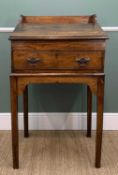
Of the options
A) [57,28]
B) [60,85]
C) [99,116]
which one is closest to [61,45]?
[57,28]

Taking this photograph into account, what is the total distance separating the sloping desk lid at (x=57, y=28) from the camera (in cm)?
180

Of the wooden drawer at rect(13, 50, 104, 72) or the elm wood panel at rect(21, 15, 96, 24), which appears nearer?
the wooden drawer at rect(13, 50, 104, 72)

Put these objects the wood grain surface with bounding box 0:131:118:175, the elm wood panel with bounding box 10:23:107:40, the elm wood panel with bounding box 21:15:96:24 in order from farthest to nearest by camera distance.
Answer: the elm wood panel with bounding box 21:15:96:24
the wood grain surface with bounding box 0:131:118:175
the elm wood panel with bounding box 10:23:107:40

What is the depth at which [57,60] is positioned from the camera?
1847 mm

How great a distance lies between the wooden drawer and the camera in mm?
1836

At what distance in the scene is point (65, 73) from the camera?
187 cm

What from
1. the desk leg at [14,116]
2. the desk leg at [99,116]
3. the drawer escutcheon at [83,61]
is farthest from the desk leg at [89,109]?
the desk leg at [14,116]

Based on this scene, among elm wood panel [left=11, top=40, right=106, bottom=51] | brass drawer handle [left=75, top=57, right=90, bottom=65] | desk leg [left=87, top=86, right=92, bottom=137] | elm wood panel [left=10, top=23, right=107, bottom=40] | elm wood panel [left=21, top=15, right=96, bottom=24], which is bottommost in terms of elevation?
desk leg [left=87, top=86, right=92, bottom=137]

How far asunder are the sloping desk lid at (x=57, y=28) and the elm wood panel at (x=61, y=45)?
1.0 inches

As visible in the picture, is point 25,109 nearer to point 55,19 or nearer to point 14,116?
point 14,116

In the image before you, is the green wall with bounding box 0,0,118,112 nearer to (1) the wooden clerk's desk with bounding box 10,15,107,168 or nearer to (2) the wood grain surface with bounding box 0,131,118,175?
(2) the wood grain surface with bounding box 0,131,118,175

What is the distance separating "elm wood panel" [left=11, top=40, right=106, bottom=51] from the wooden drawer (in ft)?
0.07

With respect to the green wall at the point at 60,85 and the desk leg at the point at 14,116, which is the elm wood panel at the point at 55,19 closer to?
the green wall at the point at 60,85

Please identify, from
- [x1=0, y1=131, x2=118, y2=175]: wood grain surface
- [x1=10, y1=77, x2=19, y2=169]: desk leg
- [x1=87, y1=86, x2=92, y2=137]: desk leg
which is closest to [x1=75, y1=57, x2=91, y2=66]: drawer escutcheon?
[x1=10, y1=77, x2=19, y2=169]: desk leg
